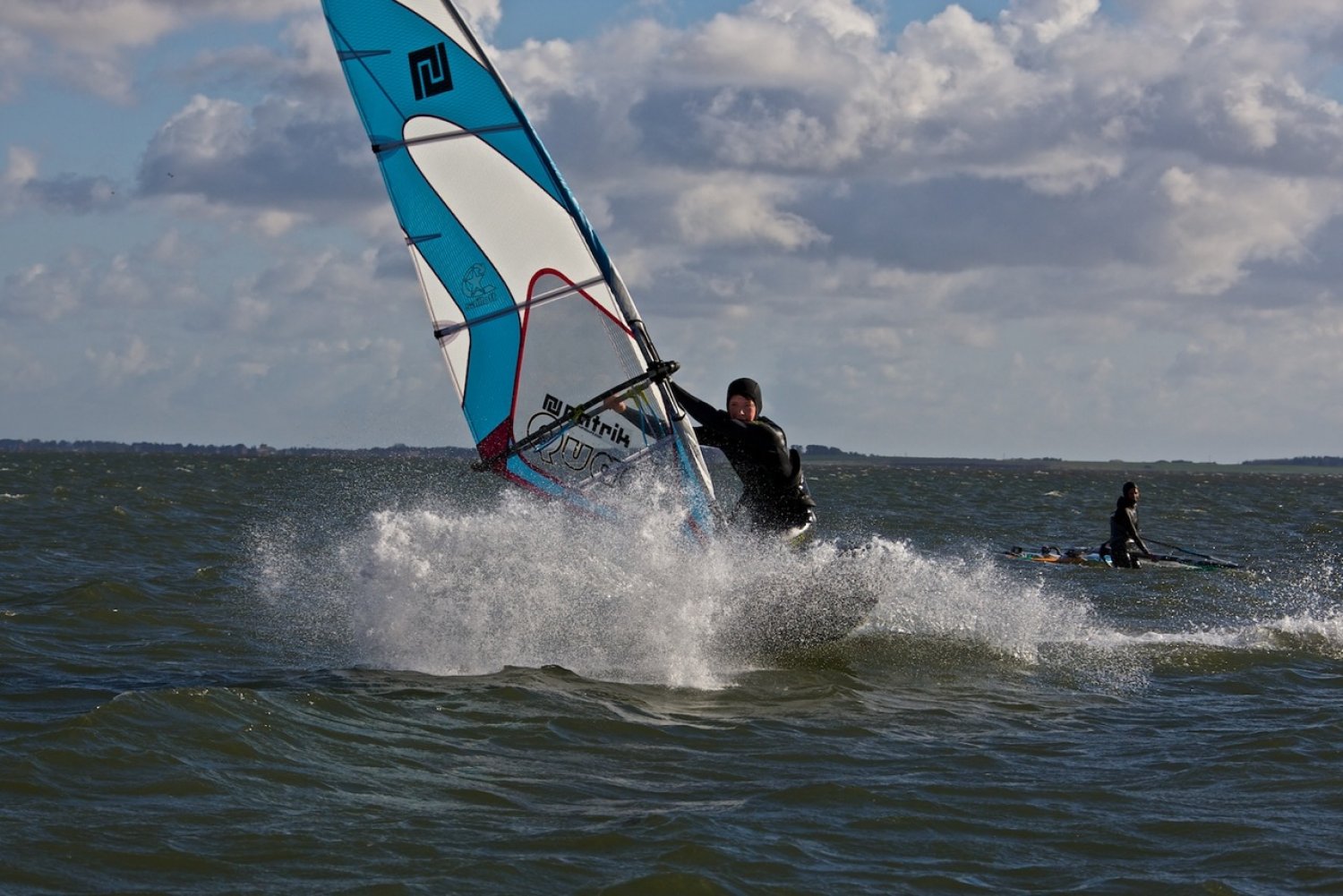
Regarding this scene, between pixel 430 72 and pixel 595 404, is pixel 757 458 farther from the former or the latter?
pixel 430 72

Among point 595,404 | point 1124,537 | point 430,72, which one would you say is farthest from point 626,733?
point 1124,537

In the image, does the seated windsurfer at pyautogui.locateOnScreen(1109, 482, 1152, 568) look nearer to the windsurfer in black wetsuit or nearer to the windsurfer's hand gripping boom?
the windsurfer in black wetsuit

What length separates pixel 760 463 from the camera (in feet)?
30.6

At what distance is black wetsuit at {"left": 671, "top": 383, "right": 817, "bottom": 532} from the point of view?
9.05 meters

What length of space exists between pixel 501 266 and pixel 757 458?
73.9 inches

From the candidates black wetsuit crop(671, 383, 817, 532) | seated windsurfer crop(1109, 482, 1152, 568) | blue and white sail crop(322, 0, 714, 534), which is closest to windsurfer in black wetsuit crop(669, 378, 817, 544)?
black wetsuit crop(671, 383, 817, 532)

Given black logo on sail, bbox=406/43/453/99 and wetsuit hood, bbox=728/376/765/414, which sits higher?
black logo on sail, bbox=406/43/453/99

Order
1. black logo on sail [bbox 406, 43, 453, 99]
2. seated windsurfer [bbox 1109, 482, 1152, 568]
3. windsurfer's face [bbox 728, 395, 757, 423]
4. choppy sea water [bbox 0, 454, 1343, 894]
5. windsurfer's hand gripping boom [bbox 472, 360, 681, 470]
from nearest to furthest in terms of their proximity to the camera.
→ 1. choppy sea water [bbox 0, 454, 1343, 894]
2. black logo on sail [bbox 406, 43, 453, 99]
3. windsurfer's hand gripping boom [bbox 472, 360, 681, 470]
4. windsurfer's face [bbox 728, 395, 757, 423]
5. seated windsurfer [bbox 1109, 482, 1152, 568]

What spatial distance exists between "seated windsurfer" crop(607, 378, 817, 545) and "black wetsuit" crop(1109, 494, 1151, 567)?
9272 millimetres

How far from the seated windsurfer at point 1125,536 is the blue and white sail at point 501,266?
9949 mm

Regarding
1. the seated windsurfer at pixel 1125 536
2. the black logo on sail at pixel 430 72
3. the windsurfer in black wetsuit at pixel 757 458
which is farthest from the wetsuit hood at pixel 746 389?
the seated windsurfer at pixel 1125 536

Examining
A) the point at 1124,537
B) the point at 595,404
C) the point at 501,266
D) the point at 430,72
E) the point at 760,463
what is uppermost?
the point at 430,72

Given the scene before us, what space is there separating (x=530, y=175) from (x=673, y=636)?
2.86 metres

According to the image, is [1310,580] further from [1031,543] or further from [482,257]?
[482,257]
